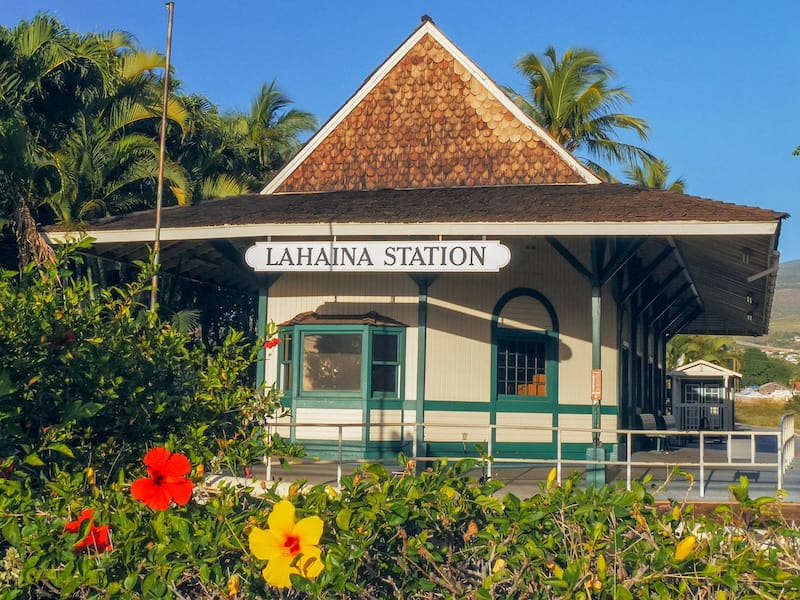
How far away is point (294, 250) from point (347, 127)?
543cm

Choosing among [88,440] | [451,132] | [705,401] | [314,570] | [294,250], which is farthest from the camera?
[705,401]

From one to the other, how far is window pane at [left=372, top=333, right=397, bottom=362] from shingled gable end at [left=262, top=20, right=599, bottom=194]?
3.29 m

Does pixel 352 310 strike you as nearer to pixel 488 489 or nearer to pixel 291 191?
pixel 291 191

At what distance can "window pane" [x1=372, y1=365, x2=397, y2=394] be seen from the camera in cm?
1577

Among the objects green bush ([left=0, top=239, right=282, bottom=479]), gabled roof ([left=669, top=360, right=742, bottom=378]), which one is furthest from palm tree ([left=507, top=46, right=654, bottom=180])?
green bush ([left=0, top=239, right=282, bottom=479])

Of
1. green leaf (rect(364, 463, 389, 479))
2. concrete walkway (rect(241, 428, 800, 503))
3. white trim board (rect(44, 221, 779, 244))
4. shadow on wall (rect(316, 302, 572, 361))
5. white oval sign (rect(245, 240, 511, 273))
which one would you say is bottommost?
concrete walkway (rect(241, 428, 800, 503))

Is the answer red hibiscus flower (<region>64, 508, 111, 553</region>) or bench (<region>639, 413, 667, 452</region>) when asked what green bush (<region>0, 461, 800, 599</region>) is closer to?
red hibiscus flower (<region>64, 508, 111, 553</region>)

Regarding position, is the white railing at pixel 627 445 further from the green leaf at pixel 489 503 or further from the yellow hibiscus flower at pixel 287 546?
the yellow hibiscus flower at pixel 287 546

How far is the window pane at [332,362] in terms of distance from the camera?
51.9ft

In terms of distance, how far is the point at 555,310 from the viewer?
1634 cm

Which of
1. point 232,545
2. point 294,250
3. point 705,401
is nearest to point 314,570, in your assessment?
point 232,545

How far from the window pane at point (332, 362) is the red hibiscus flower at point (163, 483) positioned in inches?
467

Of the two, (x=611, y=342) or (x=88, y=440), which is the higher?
(x=611, y=342)

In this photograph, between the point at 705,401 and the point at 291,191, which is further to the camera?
the point at 705,401
